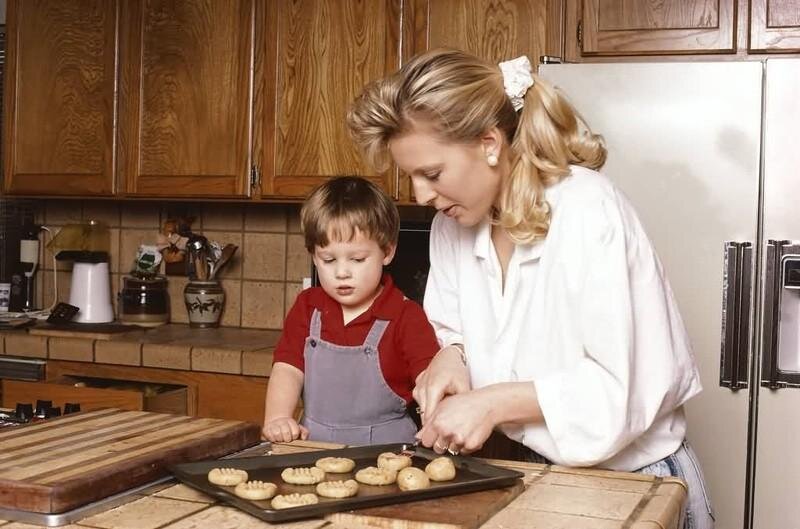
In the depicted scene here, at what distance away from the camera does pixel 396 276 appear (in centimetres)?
285

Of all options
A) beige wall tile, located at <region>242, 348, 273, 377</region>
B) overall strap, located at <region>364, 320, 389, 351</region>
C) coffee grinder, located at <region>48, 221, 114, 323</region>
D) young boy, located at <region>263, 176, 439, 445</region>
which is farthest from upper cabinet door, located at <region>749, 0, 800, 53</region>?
coffee grinder, located at <region>48, 221, 114, 323</region>

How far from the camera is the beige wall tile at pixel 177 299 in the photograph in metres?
3.56

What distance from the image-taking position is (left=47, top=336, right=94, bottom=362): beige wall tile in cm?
304

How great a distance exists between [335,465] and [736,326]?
1.32m

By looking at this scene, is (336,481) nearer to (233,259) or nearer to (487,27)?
(487,27)

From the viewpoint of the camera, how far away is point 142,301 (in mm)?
3395

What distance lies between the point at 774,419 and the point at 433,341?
87 cm

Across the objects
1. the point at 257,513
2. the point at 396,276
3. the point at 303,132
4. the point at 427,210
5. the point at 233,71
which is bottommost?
the point at 257,513

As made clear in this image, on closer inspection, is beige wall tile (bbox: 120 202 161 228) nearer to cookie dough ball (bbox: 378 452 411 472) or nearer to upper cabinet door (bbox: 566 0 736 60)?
upper cabinet door (bbox: 566 0 736 60)

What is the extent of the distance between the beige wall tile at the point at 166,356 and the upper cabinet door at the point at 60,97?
647mm

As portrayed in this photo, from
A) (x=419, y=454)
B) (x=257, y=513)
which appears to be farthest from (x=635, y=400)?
(x=257, y=513)

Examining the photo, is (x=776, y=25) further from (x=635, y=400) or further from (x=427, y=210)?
(x=635, y=400)

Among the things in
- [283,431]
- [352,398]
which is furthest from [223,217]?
[283,431]

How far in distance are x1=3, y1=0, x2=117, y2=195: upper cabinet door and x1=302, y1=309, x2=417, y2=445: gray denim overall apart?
1.60 metres
